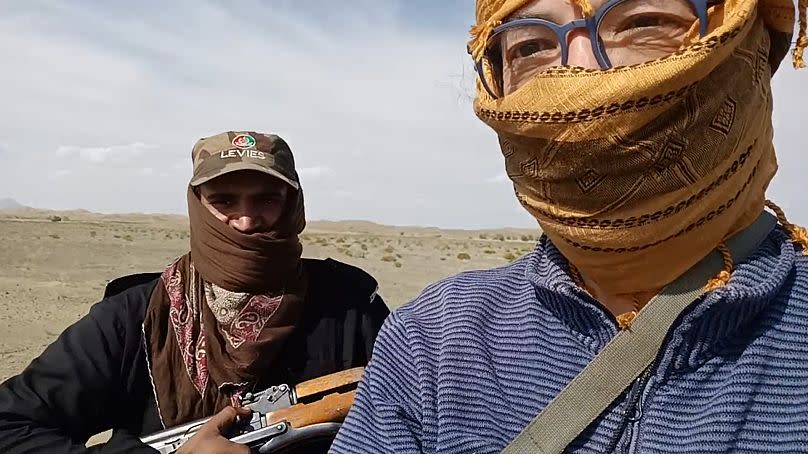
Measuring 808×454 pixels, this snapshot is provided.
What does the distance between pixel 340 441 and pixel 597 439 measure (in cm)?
51

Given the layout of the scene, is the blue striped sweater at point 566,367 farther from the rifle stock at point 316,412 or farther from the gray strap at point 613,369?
the rifle stock at point 316,412

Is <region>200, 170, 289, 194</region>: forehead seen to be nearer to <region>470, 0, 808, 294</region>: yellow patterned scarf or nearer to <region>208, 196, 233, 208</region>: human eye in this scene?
<region>208, 196, 233, 208</region>: human eye

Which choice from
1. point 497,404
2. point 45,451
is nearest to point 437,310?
point 497,404

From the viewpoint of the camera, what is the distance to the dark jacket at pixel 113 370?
278cm

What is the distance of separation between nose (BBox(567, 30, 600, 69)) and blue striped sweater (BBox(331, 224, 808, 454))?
0.38 m

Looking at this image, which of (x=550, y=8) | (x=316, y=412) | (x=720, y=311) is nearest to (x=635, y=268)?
(x=720, y=311)

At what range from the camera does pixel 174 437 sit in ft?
8.96

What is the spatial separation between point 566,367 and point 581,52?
1.92ft

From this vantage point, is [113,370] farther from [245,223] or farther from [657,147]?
[657,147]

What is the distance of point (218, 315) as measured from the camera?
3064 mm

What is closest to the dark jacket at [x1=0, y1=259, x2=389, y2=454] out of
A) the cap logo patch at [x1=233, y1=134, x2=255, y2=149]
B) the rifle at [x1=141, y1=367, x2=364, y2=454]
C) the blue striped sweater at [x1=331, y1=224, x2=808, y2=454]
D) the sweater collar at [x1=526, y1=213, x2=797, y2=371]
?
the rifle at [x1=141, y1=367, x2=364, y2=454]

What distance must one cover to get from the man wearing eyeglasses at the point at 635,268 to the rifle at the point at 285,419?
1309mm

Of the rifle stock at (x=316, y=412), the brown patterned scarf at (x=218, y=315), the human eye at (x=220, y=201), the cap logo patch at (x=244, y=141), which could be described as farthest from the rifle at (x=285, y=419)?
the cap logo patch at (x=244, y=141)

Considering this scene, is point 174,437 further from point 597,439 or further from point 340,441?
point 597,439
